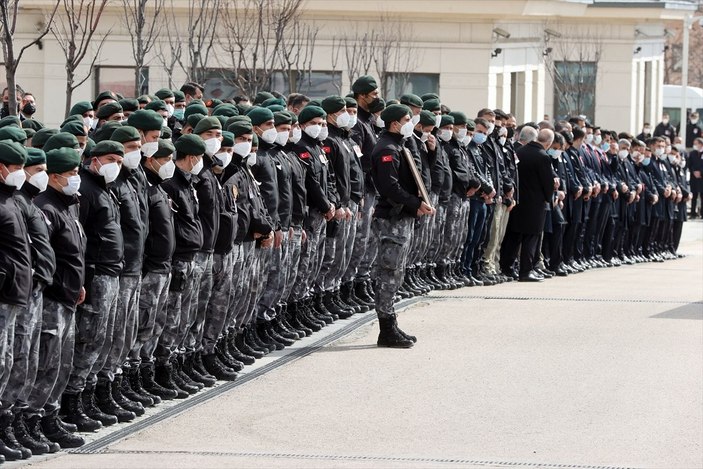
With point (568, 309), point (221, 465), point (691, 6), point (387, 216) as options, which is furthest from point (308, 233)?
point (691, 6)

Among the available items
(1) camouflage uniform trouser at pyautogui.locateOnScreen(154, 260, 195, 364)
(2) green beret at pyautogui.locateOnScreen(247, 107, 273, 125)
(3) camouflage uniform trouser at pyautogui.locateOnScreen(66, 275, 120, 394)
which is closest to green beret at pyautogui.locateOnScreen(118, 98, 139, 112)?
(2) green beret at pyautogui.locateOnScreen(247, 107, 273, 125)

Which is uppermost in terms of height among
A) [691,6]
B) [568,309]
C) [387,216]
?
[691,6]

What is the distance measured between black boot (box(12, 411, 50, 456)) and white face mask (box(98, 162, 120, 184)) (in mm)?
1690

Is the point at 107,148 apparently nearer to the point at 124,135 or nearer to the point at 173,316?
the point at 124,135

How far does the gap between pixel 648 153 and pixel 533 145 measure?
5860 mm

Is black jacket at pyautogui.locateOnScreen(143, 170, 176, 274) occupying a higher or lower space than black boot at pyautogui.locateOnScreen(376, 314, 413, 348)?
higher

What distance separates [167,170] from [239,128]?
1.73 meters

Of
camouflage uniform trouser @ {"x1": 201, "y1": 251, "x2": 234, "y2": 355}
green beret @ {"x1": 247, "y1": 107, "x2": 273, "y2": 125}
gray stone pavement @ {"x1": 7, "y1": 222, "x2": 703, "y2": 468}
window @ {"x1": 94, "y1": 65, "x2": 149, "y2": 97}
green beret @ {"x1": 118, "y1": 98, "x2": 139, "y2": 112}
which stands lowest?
gray stone pavement @ {"x1": 7, "y1": 222, "x2": 703, "y2": 468}

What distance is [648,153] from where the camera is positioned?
27.6 meters

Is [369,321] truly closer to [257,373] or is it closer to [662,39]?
[257,373]

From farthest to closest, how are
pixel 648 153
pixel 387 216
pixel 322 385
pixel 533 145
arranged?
1. pixel 648 153
2. pixel 533 145
3. pixel 387 216
4. pixel 322 385

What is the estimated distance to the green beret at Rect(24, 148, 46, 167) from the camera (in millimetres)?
9703

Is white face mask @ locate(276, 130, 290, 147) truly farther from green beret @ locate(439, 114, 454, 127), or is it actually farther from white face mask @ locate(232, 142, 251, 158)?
green beret @ locate(439, 114, 454, 127)

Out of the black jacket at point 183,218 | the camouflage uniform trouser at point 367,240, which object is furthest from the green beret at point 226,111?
the camouflage uniform trouser at point 367,240
